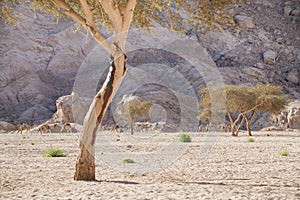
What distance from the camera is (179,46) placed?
71562mm

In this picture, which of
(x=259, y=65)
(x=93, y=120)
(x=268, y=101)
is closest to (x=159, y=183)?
(x=93, y=120)

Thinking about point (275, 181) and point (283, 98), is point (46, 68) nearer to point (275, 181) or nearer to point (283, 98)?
point (283, 98)

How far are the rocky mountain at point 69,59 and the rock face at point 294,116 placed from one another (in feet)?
25.6

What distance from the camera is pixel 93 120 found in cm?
692

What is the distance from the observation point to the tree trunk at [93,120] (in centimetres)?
691

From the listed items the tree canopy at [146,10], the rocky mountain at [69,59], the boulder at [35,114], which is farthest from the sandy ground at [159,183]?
the rocky mountain at [69,59]

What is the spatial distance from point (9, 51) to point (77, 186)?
59.6 meters

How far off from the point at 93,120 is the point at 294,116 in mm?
48773

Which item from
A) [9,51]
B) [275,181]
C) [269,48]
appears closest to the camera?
[275,181]

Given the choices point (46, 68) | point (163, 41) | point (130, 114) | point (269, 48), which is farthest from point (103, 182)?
point (269, 48)

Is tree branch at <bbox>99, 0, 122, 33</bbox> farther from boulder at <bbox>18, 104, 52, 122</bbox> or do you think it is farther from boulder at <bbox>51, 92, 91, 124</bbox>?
boulder at <bbox>18, 104, 52, 122</bbox>

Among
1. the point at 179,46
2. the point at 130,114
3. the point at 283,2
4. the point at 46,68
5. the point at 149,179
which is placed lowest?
the point at 149,179

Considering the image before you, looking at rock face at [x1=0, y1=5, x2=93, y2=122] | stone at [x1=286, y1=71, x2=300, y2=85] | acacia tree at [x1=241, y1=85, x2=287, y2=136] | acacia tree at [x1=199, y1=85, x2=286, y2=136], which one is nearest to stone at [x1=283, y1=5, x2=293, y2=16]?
stone at [x1=286, y1=71, x2=300, y2=85]

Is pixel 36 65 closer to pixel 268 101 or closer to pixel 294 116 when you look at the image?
pixel 294 116
